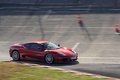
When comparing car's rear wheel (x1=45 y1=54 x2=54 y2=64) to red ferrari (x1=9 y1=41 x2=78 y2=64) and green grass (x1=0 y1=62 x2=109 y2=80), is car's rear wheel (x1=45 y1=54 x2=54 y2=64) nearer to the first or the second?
red ferrari (x1=9 y1=41 x2=78 y2=64)

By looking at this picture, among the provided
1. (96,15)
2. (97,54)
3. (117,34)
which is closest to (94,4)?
(96,15)

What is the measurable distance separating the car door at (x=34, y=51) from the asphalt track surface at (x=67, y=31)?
143cm

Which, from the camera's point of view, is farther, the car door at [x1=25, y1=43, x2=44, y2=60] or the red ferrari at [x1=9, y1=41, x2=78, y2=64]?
the car door at [x1=25, y1=43, x2=44, y2=60]

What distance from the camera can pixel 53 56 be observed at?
65.8ft

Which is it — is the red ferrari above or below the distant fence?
below

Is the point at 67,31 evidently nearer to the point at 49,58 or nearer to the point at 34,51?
the point at 34,51

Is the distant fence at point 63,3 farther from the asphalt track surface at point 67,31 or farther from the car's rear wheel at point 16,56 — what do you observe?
the car's rear wheel at point 16,56

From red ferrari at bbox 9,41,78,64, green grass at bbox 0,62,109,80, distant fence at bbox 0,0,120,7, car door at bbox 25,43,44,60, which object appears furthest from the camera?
distant fence at bbox 0,0,120,7

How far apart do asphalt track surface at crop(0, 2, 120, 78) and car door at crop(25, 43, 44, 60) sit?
4.68 ft

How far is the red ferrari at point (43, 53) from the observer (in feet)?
65.8

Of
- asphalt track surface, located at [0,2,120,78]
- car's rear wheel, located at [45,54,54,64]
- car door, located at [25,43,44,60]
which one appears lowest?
car's rear wheel, located at [45,54,54,64]

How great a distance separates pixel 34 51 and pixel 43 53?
2.27ft

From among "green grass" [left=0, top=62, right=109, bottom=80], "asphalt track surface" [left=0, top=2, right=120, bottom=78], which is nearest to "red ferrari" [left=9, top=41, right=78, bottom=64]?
"asphalt track surface" [left=0, top=2, right=120, bottom=78]

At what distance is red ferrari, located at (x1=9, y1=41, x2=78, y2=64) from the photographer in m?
20.0
